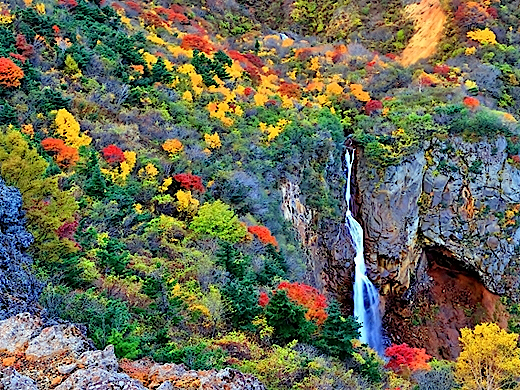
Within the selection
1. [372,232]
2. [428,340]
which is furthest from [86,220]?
[428,340]

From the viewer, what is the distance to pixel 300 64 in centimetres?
3259

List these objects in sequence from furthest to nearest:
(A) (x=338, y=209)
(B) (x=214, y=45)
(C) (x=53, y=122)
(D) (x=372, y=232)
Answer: (B) (x=214, y=45) → (D) (x=372, y=232) → (A) (x=338, y=209) → (C) (x=53, y=122)

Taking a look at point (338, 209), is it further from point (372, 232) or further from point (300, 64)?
point (300, 64)

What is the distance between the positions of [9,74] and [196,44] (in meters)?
14.1

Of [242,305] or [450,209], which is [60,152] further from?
[450,209]

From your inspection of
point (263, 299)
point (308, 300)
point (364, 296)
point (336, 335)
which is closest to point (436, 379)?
point (336, 335)

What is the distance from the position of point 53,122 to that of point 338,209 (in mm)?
12901

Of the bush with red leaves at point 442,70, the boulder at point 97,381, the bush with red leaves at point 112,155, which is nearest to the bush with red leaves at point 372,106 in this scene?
the bush with red leaves at point 442,70

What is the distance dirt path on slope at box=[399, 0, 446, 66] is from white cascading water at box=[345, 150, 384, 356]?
566 inches

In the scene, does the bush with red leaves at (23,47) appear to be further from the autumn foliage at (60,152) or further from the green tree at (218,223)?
the green tree at (218,223)

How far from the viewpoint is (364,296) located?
24.8 metres

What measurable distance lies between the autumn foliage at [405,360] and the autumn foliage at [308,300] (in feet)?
13.4

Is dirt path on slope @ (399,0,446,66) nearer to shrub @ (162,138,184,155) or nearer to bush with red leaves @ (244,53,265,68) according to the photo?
bush with red leaves @ (244,53,265,68)

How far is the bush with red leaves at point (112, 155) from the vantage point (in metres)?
16.0
